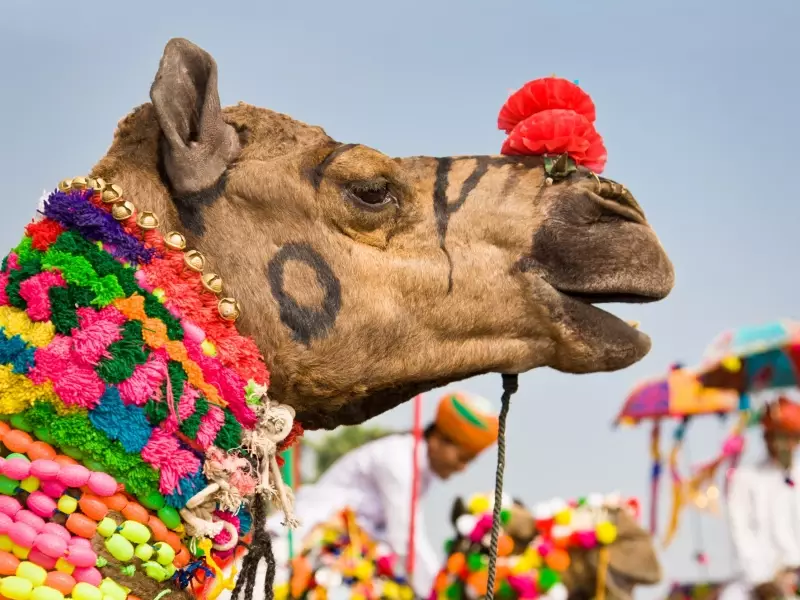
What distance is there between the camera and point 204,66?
3176 millimetres

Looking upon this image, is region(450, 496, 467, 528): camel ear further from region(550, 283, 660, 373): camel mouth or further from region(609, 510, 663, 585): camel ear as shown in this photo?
region(550, 283, 660, 373): camel mouth

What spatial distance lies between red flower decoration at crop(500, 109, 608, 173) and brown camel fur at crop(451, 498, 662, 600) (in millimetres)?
3886

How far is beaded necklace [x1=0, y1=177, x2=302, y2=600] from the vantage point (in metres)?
2.61

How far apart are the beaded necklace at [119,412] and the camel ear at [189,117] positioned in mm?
220

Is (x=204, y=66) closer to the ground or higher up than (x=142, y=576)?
higher up

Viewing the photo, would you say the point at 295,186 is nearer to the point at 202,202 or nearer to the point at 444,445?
the point at 202,202

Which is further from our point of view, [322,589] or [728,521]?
[728,521]

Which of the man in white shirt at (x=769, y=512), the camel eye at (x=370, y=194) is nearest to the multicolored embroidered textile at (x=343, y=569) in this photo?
the camel eye at (x=370, y=194)

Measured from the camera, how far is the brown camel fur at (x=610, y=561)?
6863mm

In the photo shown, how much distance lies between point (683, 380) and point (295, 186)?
11.4 meters

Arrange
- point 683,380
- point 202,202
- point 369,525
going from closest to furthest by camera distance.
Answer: point 202,202 < point 369,525 < point 683,380

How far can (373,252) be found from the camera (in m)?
3.18

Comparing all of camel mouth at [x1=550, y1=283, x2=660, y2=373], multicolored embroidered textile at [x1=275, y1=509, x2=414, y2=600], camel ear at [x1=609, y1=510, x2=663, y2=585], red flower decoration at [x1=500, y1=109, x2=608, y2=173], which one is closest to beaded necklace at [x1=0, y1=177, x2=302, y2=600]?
camel mouth at [x1=550, y1=283, x2=660, y2=373]

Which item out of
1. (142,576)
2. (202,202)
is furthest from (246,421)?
(202,202)
